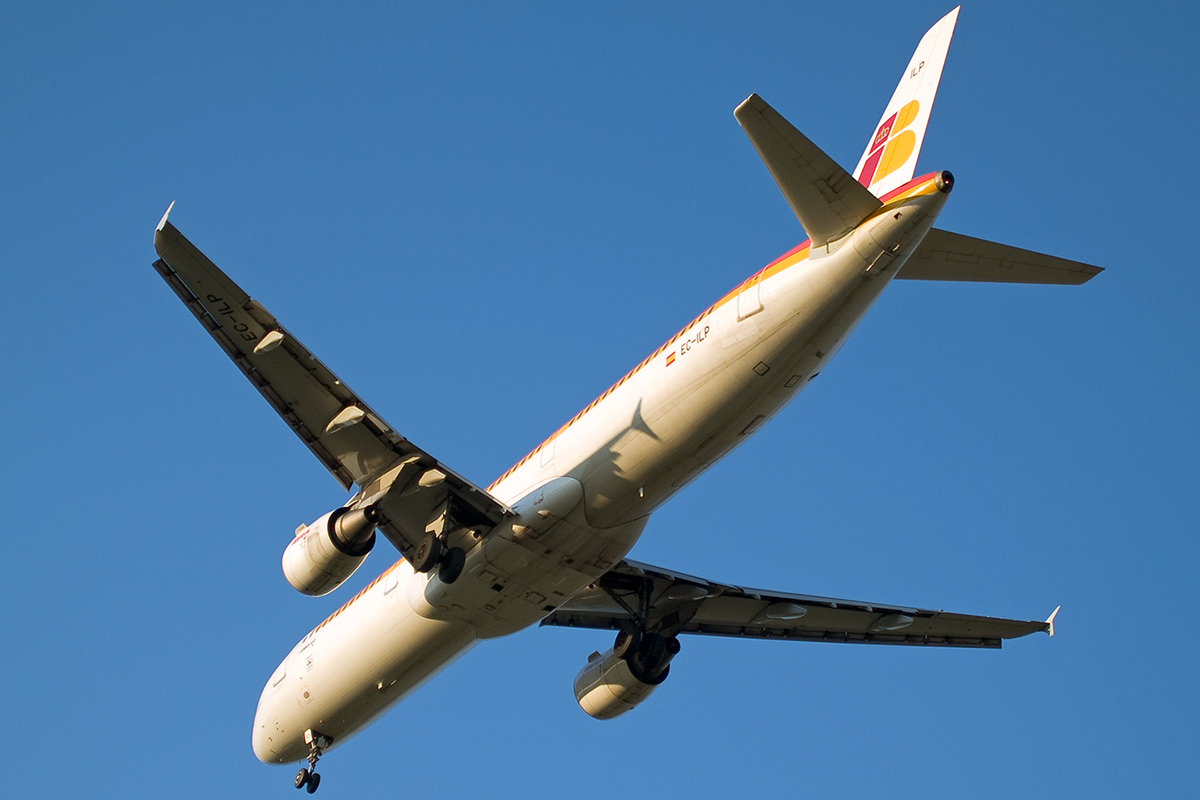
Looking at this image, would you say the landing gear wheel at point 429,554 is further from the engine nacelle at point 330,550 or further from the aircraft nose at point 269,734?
the aircraft nose at point 269,734

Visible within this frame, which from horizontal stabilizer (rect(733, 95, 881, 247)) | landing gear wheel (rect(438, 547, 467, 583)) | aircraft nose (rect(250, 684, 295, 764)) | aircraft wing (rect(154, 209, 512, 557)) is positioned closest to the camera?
horizontal stabilizer (rect(733, 95, 881, 247))

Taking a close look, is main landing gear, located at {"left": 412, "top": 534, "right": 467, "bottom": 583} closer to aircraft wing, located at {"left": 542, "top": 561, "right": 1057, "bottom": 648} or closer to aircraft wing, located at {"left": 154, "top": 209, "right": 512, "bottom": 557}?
aircraft wing, located at {"left": 154, "top": 209, "right": 512, "bottom": 557}

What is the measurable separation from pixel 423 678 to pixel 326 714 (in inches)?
90.3

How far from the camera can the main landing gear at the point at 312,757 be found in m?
28.8

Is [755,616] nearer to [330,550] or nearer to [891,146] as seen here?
[330,550]

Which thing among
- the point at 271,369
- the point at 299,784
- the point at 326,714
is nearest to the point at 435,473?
the point at 271,369

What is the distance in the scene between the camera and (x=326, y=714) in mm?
28469

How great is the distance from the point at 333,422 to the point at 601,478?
494 cm

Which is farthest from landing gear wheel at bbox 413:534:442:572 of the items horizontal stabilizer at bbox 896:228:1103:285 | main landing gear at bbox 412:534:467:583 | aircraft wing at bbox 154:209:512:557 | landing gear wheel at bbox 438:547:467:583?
horizontal stabilizer at bbox 896:228:1103:285

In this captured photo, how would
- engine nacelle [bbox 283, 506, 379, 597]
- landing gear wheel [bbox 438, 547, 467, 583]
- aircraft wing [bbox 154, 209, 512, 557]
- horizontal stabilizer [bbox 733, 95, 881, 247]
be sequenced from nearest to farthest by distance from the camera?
horizontal stabilizer [bbox 733, 95, 881, 247] < aircraft wing [bbox 154, 209, 512, 557] < engine nacelle [bbox 283, 506, 379, 597] < landing gear wheel [bbox 438, 547, 467, 583]

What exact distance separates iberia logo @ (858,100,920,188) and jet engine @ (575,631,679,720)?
37.7ft

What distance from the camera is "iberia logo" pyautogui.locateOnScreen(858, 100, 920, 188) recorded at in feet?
74.6

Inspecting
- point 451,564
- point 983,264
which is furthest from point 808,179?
point 451,564

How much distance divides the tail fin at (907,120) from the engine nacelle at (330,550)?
10826mm
